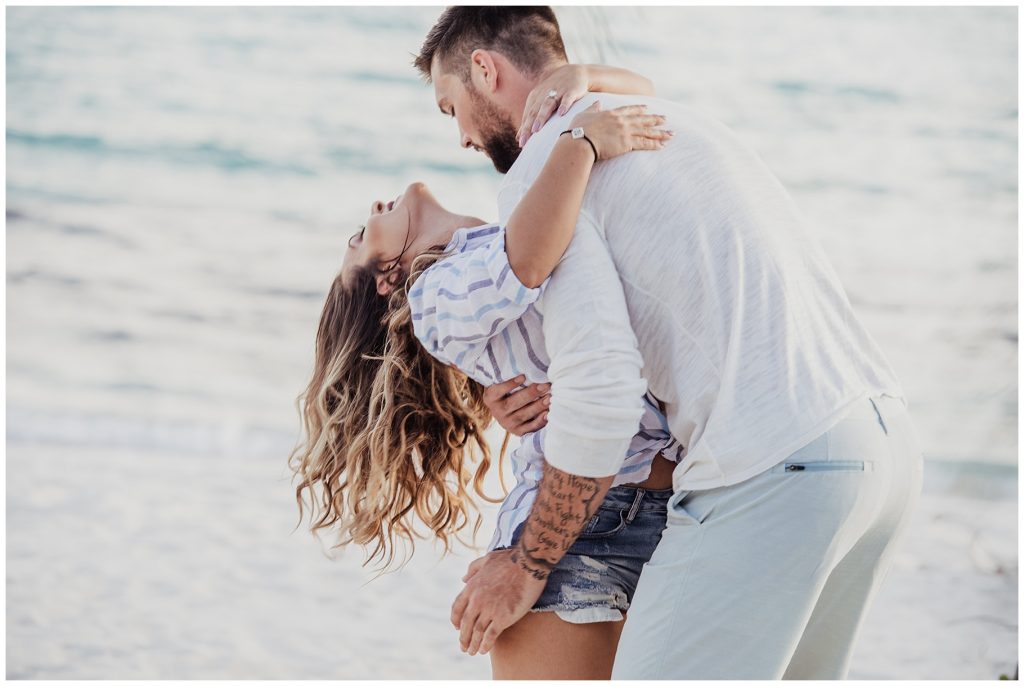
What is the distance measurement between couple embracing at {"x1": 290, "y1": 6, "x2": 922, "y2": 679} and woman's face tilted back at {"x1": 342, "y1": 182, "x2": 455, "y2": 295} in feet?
1.24

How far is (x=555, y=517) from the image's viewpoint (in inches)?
68.4

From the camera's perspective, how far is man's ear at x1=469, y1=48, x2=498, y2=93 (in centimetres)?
213

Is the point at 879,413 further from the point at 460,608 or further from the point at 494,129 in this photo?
the point at 494,129

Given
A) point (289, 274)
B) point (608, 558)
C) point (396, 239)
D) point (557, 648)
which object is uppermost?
point (396, 239)

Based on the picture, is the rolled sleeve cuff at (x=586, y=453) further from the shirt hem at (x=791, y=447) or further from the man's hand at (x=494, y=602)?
the man's hand at (x=494, y=602)

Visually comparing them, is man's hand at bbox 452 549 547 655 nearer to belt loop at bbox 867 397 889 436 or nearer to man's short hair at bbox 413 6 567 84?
belt loop at bbox 867 397 889 436

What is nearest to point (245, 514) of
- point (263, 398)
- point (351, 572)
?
point (351, 572)

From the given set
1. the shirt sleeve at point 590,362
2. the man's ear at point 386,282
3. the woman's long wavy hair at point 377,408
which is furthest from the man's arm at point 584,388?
the man's ear at point 386,282

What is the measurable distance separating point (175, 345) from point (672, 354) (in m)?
7.98

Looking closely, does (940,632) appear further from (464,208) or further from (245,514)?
(464,208)

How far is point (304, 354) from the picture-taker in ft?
28.9

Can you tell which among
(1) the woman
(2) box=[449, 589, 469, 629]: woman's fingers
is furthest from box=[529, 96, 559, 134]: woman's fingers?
(2) box=[449, 589, 469, 629]: woman's fingers

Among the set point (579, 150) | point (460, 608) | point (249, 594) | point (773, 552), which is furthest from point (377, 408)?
point (249, 594)

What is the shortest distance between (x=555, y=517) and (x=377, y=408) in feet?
2.08
